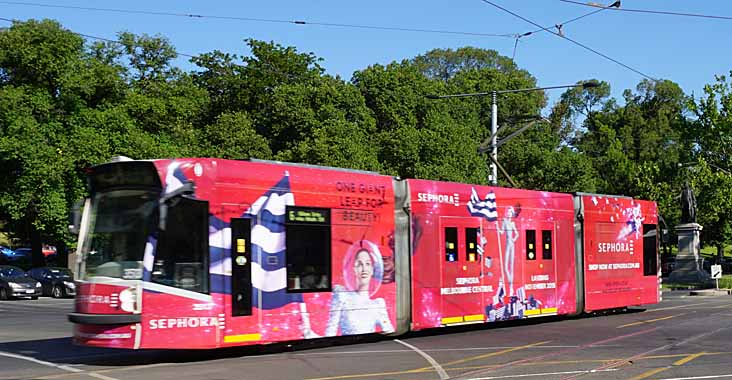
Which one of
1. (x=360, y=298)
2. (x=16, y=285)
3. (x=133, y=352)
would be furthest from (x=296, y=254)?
(x=16, y=285)

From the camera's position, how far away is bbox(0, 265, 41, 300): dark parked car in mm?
37469

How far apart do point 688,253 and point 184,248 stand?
128ft

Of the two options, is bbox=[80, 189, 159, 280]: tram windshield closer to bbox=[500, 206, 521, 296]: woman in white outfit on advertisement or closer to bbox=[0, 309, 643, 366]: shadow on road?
bbox=[0, 309, 643, 366]: shadow on road

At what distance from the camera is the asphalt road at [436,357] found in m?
12.0

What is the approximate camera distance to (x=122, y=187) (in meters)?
13.5

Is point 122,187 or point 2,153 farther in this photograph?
point 2,153

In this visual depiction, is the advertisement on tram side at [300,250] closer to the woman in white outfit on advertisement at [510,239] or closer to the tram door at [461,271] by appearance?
the tram door at [461,271]

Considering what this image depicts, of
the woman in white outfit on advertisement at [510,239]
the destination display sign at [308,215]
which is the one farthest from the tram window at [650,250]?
the destination display sign at [308,215]

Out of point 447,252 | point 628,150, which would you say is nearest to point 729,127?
point 628,150

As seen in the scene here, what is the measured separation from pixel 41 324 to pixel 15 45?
27069 millimetres

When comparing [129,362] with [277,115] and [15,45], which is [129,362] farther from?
Result: [277,115]

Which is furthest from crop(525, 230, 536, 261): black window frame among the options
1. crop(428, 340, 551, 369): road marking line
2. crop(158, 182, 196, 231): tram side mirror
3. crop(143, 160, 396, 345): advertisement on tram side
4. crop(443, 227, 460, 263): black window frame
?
crop(158, 182, 196, 231): tram side mirror

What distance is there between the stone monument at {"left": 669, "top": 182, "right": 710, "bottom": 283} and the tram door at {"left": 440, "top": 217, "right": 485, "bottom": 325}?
31.0m

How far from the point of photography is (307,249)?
15.1 metres
